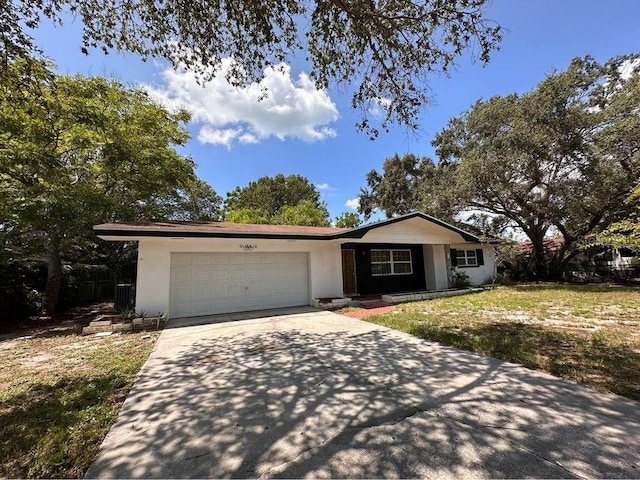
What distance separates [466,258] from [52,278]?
1880cm

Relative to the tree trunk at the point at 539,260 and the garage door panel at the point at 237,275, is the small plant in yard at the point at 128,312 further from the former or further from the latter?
the tree trunk at the point at 539,260

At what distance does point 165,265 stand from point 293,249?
14.0 feet

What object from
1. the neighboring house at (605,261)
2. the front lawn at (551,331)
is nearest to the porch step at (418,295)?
the front lawn at (551,331)

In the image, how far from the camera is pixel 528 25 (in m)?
6.09

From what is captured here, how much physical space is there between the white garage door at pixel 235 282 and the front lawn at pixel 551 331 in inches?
147

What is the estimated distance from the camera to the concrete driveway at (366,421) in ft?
7.39

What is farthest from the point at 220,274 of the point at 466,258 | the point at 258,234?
the point at 466,258

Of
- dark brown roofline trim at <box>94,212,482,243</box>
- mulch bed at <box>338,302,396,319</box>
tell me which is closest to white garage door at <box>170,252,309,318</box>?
dark brown roofline trim at <box>94,212,482,243</box>

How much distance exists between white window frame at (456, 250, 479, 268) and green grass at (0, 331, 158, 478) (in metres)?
14.8

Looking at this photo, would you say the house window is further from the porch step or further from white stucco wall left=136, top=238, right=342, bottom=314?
white stucco wall left=136, top=238, right=342, bottom=314

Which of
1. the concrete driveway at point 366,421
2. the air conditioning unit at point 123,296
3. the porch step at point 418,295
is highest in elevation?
the air conditioning unit at point 123,296

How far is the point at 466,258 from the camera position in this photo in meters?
16.2

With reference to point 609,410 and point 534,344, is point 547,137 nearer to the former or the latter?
point 534,344

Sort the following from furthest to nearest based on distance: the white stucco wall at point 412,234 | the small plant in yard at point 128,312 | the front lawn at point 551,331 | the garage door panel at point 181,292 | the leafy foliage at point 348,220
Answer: the leafy foliage at point 348,220 < the white stucco wall at point 412,234 < the garage door panel at point 181,292 < the small plant in yard at point 128,312 < the front lawn at point 551,331
